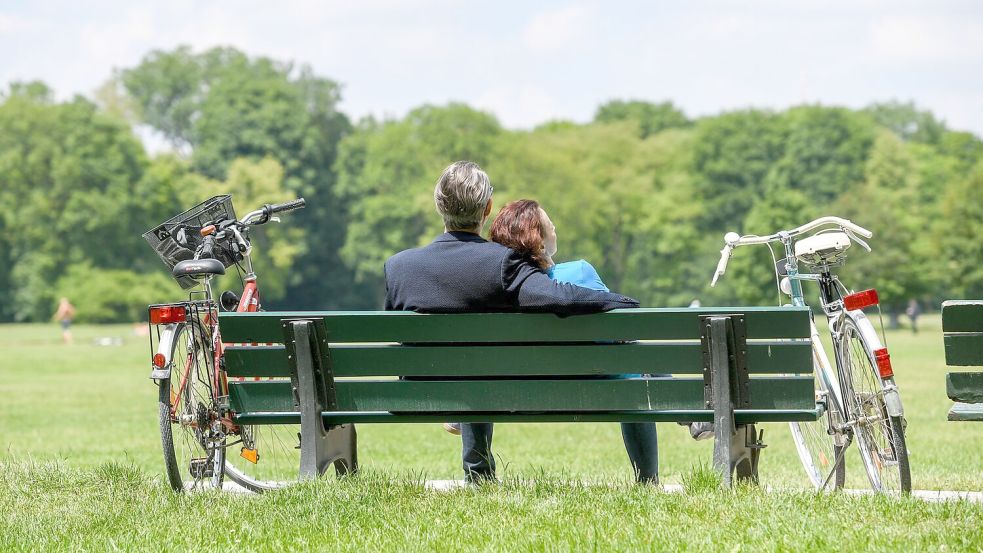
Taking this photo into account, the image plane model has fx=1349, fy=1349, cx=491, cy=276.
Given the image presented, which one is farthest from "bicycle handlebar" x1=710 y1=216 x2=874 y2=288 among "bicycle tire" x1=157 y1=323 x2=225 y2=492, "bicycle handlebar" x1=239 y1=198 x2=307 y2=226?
"bicycle tire" x1=157 y1=323 x2=225 y2=492

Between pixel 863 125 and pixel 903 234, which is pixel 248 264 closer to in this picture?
pixel 903 234

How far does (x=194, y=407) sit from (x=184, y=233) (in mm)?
1013

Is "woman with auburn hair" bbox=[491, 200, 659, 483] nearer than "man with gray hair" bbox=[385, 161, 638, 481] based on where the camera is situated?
No

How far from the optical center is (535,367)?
18.2 ft

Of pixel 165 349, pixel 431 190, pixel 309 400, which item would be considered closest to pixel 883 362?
pixel 309 400

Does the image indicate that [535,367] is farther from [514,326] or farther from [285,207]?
[285,207]

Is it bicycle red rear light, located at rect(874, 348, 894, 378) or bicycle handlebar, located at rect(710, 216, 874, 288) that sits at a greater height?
bicycle handlebar, located at rect(710, 216, 874, 288)

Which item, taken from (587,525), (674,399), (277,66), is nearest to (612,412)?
(674,399)

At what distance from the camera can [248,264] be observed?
7.09m

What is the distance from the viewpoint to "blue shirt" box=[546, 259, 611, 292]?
588cm

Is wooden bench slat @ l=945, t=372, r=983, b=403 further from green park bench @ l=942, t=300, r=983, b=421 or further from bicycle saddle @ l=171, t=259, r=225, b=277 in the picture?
bicycle saddle @ l=171, t=259, r=225, b=277

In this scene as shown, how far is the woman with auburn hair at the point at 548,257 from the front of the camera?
5836 mm

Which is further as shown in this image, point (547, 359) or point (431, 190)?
point (431, 190)

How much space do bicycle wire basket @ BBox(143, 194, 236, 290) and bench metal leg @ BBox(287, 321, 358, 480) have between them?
128 cm
